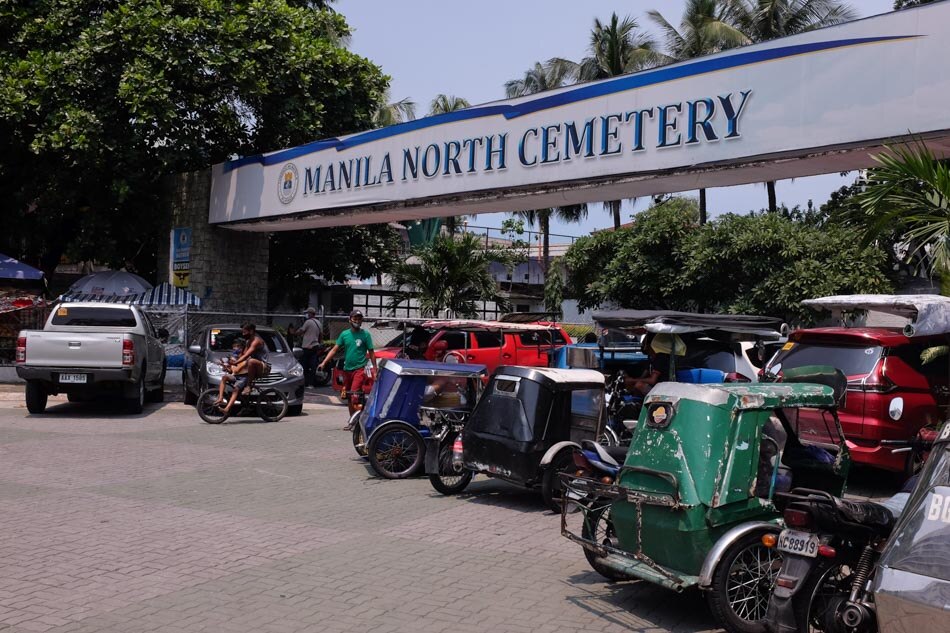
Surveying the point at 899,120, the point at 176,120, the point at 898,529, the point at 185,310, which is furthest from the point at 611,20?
the point at 898,529

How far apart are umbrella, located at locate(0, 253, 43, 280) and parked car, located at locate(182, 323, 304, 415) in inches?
276

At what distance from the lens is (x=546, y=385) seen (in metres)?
8.77

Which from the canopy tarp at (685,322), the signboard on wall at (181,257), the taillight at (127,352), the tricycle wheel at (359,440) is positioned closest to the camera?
the tricycle wheel at (359,440)

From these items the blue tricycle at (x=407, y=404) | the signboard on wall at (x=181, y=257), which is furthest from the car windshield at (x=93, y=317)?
the blue tricycle at (x=407, y=404)

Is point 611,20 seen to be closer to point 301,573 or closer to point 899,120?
point 899,120

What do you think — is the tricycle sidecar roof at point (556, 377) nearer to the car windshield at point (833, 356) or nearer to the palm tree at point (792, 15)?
the car windshield at point (833, 356)

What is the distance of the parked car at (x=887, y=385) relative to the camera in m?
9.27

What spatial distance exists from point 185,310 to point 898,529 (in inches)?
727

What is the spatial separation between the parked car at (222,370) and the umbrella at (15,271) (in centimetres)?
702

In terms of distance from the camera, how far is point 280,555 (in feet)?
23.2

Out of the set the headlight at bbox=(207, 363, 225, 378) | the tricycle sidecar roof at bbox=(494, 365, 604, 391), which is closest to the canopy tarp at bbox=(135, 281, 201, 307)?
the headlight at bbox=(207, 363, 225, 378)

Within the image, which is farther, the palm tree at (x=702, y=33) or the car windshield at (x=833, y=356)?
the palm tree at (x=702, y=33)

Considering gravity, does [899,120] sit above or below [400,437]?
above

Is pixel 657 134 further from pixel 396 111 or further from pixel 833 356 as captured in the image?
pixel 396 111
